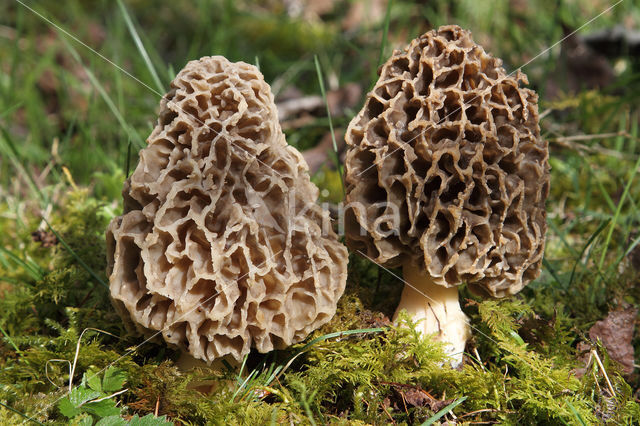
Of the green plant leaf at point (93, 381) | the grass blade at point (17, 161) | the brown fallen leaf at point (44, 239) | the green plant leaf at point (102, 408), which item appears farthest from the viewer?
the grass blade at point (17, 161)

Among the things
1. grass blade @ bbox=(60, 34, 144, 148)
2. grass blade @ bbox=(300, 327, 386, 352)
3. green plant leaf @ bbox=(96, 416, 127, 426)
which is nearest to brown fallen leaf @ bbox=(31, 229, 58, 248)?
grass blade @ bbox=(60, 34, 144, 148)

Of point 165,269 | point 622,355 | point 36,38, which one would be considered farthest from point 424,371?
point 36,38

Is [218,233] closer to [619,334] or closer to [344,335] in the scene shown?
[344,335]

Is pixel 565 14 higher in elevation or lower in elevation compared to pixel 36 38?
higher

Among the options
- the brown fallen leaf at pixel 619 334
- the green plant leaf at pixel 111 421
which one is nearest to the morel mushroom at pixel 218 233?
the green plant leaf at pixel 111 421

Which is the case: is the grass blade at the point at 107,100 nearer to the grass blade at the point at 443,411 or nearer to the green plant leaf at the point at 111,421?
the green plant leaf at the point at 111,421

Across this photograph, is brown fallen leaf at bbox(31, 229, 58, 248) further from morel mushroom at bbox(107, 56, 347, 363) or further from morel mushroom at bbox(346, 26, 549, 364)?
morel mushroom at bbox(346, 26, 549, 364)

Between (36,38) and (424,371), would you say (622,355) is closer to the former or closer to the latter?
(424,371)
